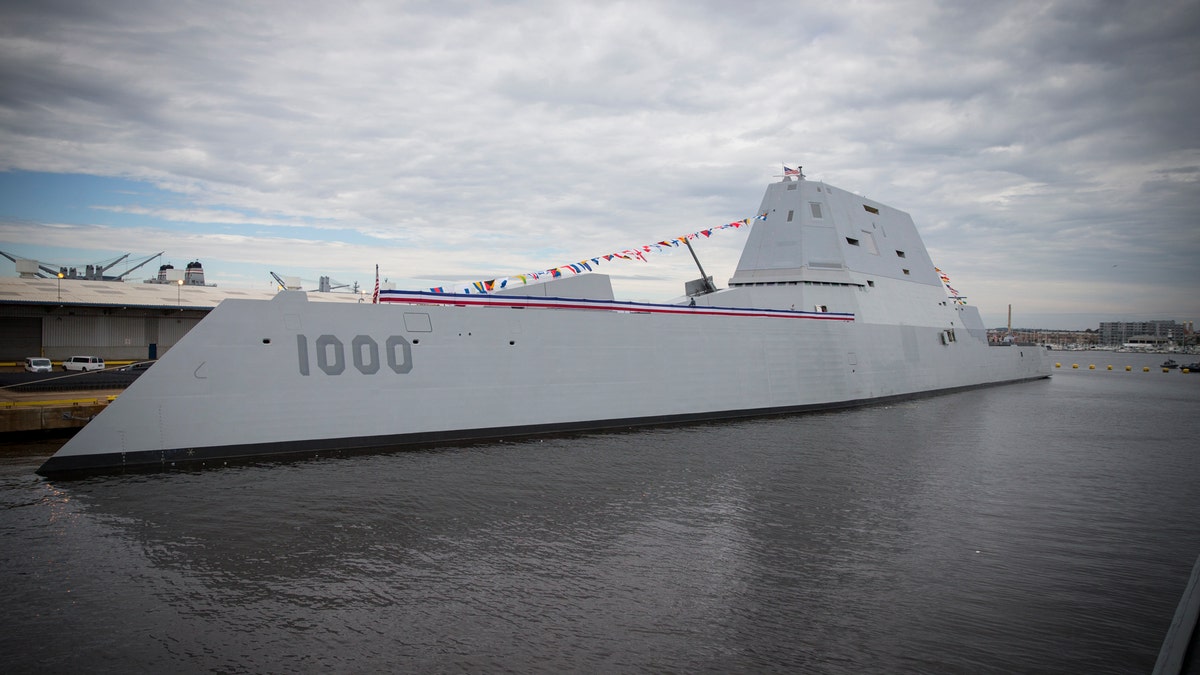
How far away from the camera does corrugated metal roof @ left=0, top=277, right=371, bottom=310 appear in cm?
1930

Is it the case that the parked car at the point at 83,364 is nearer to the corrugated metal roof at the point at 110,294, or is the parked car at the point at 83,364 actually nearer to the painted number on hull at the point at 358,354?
the corrugated metal roof at the point at 110,294

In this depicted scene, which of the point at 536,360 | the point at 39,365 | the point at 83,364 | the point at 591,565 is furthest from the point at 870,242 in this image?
the point at 39,365

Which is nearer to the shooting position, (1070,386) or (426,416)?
(426,416)

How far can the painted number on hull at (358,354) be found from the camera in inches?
374

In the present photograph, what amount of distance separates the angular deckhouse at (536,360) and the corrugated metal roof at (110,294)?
27.3ft

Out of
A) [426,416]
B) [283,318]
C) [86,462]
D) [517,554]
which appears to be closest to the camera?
[517,554]

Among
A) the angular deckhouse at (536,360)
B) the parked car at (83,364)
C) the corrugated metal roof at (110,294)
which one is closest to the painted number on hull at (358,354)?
the angular deckhouse at (536,360)

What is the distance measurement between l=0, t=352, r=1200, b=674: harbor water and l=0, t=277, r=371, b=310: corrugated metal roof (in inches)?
436

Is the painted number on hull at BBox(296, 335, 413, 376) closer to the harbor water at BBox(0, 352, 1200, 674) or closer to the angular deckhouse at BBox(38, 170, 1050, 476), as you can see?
the angular deckhouse at BBox(38, 170, 1050, 476)

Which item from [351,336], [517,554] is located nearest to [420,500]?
[517,554]

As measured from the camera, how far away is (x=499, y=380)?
11109 millimetres

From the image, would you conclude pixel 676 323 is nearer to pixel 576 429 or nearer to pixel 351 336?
pixel 576 429

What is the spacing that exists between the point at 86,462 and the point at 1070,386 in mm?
33964

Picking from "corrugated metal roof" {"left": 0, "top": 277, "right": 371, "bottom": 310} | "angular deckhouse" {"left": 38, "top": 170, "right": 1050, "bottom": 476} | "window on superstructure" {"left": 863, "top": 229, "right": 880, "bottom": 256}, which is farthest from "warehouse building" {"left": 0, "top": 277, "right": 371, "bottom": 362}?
"window on superstructure" {"left": 863, "top": 229, "right": 880, "bottom": 256}
